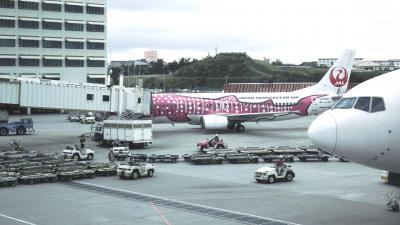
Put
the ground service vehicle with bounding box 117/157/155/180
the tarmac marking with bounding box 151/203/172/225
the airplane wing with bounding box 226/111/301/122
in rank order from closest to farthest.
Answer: the tarmac marking with bounding box 151/203/172/225, the ground service vehicle with bounding box 117/157/155/180, the airplane wing with bounding box 226/111/301/122

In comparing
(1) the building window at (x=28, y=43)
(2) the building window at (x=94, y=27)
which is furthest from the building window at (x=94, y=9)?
(1) the building window at (x=28, y=43)

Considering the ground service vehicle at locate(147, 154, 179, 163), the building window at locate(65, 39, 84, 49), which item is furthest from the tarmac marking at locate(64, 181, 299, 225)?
the building window at locate(65, 39, 84, 49)

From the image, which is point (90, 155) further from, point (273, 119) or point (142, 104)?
point (273, 119)

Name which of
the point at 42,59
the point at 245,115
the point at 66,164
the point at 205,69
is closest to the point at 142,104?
the point at 245,115

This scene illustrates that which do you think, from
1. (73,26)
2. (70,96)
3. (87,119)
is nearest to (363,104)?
(70,96)

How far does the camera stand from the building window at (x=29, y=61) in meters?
104

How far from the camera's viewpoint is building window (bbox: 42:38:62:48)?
346 ft

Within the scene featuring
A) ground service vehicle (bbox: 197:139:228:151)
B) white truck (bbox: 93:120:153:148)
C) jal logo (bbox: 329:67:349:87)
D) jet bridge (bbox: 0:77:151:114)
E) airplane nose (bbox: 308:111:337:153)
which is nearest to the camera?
airplane nose (bbox: 308:111:337:153)

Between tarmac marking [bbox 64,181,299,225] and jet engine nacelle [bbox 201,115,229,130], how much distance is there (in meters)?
32.6

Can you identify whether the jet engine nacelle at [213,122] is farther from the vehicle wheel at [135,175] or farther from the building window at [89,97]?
the vehicle wheel at [135,175]

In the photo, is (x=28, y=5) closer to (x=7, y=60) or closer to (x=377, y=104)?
(x=7, y=60)

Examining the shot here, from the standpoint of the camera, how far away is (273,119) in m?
70.2

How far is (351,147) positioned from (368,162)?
3.29 ft

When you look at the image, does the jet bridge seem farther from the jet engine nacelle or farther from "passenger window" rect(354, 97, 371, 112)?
"passenger window" rect(354, 97, 371, 112)
